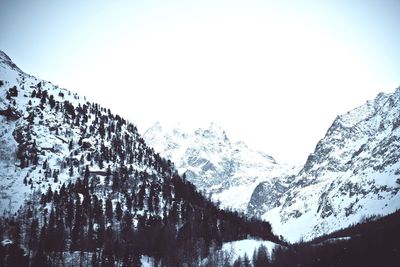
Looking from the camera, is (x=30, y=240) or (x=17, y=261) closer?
(x=17, y=261)

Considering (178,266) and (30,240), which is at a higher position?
(30,240)

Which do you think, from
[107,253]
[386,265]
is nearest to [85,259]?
[107,253]

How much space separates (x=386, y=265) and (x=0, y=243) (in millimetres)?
150740

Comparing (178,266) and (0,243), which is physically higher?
(0,243)

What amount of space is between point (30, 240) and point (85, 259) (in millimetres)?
25439

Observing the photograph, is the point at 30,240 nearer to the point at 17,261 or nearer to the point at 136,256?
the point at 17,261

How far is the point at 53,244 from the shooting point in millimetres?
196000

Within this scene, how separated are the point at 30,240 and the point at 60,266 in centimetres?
2379

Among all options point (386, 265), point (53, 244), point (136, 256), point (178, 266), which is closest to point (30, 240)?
point (53, 244)

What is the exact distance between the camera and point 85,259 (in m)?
191

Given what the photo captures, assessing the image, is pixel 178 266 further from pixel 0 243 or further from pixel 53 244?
pixel 0 243

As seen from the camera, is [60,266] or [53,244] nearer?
[60,266]

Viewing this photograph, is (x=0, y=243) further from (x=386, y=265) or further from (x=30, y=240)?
(x=386, y=265)

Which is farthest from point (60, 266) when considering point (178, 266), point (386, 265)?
point (386, 265)
